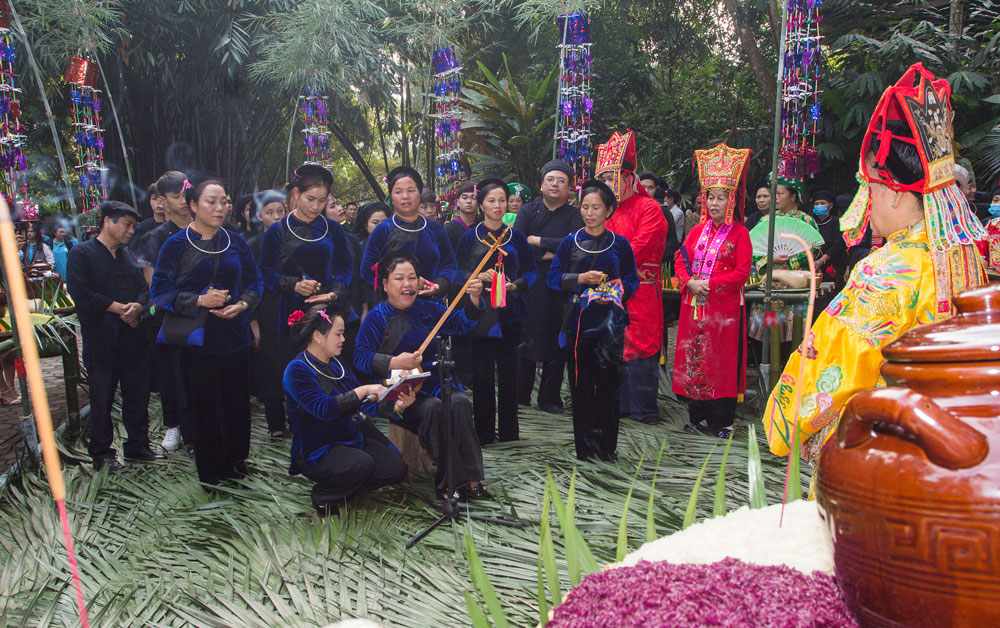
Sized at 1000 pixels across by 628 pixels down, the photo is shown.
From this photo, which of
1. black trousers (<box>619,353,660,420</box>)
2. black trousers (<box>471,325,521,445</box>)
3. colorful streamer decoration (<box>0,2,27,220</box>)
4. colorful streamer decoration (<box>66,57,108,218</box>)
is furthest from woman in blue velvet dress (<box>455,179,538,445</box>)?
colorful streamer decoration (<box>66,57,108,218</box>)

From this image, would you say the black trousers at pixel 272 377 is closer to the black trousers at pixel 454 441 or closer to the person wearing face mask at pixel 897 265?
the black trousers at pixel 454 441

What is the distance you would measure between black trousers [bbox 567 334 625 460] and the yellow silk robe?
203cm

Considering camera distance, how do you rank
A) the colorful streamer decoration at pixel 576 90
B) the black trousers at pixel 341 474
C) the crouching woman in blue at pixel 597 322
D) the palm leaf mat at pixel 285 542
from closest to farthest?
the palm leaf mat at pixel 285 542 → the black trousers at pixel 341 474 → the crouching woman in blue at pixel 597 322 → the colorful streamer decoration at pixel 576 90

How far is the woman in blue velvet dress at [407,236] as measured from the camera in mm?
4016

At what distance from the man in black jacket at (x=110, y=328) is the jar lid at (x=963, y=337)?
382 centimetres

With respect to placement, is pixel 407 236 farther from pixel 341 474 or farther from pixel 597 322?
pixel 341 474

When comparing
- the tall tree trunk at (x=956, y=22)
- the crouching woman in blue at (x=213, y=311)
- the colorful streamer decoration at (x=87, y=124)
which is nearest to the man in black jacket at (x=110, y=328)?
the crouching woman in blue at (x=213, y=311)

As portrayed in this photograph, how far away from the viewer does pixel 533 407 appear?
17.1 ft

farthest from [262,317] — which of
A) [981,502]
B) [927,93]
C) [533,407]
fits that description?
[981,502]

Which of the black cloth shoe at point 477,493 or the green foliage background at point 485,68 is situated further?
the green foliage background at point 485,68

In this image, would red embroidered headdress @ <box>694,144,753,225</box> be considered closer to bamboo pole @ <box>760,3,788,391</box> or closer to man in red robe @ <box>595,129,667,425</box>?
bamboo pole @ <box>760,3,788,391</box>

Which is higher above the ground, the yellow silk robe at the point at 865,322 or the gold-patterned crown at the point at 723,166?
the gold-patterned crown at the point at 723,166

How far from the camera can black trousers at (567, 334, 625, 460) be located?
384 cm

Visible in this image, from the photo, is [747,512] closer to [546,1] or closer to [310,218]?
[310,218]
